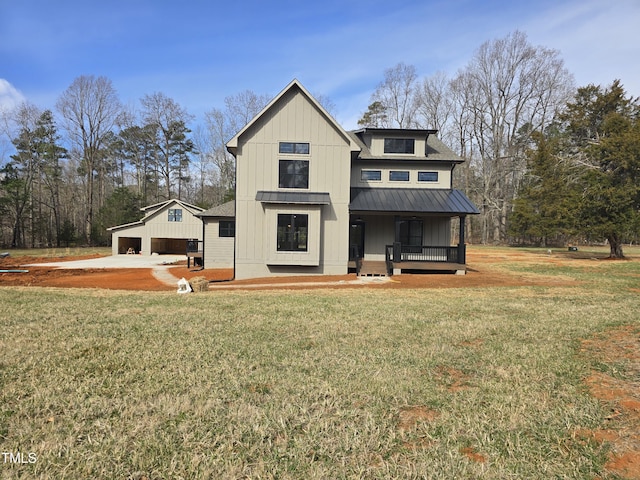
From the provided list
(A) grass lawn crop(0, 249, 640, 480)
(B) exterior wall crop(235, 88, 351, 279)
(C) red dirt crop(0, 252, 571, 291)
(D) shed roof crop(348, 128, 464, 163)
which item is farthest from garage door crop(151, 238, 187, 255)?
(A) grass lawn crop(0, 249, 640, 480)

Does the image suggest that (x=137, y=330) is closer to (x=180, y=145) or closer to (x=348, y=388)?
(x=348, y=388)

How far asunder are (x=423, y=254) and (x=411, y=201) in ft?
9.39

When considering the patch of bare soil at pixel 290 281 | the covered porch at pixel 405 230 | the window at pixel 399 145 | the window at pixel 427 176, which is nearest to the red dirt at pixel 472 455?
the patch of bare soil at pixel 290 281

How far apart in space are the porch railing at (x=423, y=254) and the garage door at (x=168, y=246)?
2112cm

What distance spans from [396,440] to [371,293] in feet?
28.1

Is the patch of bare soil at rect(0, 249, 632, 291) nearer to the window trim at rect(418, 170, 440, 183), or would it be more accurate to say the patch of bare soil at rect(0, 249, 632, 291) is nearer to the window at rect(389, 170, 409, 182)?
the window trim at rect(418, 170, 440, 183)

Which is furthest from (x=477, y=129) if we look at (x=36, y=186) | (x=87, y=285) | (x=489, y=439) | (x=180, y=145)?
(x=36, y=186)

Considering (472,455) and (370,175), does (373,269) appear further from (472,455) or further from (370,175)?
(472,455)

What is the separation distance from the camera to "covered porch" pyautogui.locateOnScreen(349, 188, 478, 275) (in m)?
16.8

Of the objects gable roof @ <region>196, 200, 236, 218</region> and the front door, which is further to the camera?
gable roof @ <region>196, 200, 236, 218</region>

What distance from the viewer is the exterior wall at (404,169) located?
748 inches

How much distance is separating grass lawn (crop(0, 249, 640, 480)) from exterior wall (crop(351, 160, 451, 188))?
12.1 meters

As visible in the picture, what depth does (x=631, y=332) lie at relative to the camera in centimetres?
641

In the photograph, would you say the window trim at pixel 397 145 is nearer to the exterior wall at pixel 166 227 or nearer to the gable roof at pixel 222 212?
the gable roof at pixel 222 212
